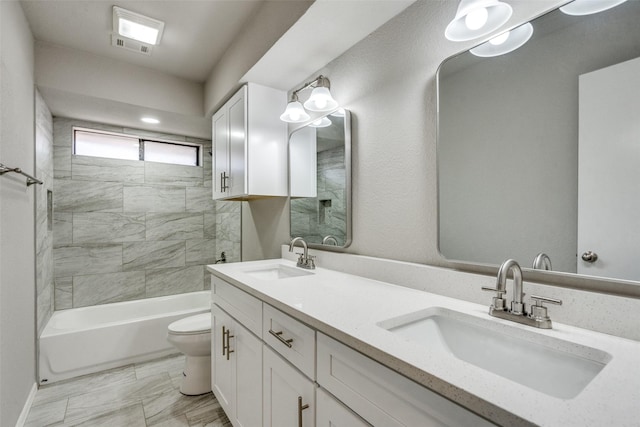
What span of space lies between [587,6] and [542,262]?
794 millimetres

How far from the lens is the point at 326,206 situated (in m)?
1.92

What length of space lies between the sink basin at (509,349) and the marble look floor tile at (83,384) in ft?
8.07

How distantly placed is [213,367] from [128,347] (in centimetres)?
123

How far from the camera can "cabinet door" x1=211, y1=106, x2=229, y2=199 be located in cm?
249

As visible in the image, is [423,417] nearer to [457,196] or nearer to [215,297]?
[457,196]

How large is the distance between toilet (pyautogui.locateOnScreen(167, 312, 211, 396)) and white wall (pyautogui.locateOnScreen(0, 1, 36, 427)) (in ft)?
2.68

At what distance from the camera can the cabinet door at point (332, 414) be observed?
0.78 meters

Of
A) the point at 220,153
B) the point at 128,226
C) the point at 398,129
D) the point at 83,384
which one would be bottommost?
the point at 83,384

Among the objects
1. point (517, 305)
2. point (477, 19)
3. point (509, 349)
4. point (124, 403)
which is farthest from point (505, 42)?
point (124, 403)

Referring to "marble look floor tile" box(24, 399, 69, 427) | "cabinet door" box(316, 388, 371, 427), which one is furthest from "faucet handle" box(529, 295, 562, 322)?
"marble look floor tile" box(24, 399, 69, 427)

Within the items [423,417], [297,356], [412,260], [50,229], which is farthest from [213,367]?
[50,229]

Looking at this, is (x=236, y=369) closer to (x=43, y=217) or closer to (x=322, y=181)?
(x=322, y=181)

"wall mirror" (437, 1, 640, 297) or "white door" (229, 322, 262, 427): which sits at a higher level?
"wall mirror" (437, 1, 640, 297)

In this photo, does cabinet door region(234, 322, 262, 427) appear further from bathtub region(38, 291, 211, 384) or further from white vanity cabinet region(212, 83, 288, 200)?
bathtub region(38, 291, 211, 384)
